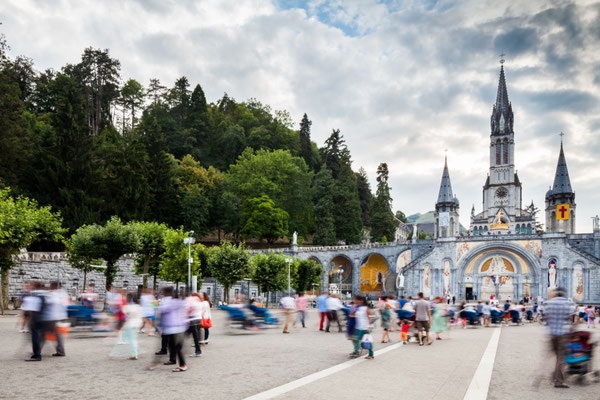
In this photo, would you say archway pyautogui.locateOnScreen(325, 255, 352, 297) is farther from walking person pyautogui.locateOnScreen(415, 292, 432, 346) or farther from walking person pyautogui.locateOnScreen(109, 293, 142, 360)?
walking person pyautogui.locateOnScreen(109, 293, 142, 360)

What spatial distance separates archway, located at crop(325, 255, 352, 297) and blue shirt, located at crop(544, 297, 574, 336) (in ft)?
179

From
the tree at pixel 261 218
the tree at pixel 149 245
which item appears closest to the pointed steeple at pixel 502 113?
the tree at pixel 261 218

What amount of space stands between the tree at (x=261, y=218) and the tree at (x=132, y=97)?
24.7m

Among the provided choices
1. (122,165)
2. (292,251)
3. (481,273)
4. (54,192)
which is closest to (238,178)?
(292,251)

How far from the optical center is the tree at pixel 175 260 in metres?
37.4

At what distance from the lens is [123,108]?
74438 mm

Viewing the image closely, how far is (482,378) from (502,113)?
323ft

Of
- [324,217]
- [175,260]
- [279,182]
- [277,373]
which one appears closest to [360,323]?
[277,373]

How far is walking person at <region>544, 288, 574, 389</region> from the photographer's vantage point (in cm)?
881

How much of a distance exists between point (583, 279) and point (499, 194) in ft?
169

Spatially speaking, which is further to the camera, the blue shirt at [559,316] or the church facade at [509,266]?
the church facade at [509,266]

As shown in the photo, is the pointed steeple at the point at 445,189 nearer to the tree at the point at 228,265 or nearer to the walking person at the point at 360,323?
the tree at the point at 228,265

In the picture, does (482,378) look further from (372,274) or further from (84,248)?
(372,274)

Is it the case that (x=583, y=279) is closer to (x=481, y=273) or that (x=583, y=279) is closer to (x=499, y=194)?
(x=481, y=273)
